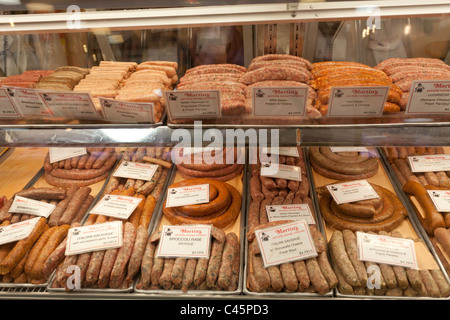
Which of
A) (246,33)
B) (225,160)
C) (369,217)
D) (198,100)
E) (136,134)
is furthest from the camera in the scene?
(246,33)

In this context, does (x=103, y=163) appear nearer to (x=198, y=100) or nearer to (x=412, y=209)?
(x=198, y=100)

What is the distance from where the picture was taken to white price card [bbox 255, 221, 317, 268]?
99.5 inches

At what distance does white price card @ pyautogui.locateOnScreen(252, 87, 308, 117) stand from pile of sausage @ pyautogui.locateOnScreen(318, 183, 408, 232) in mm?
1178

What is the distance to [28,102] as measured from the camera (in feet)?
7.93

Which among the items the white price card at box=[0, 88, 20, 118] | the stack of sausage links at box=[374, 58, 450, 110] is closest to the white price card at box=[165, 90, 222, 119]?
the white price card at box=[0, 88, 20, 118]

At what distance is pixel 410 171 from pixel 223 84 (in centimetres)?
221

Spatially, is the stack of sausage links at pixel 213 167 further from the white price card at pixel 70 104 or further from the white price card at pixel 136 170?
the white price card at pixel 70 104

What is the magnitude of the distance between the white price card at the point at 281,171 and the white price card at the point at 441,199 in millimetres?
1156

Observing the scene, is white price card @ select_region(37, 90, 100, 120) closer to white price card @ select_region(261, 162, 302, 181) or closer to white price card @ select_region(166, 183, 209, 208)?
white price card @ select_region(166, 183, 209, 208)

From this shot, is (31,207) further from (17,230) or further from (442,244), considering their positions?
(442,244)

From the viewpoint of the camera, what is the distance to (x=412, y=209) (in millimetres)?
3131

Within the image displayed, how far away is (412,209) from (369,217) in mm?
506

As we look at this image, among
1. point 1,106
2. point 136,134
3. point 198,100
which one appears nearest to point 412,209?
point 198,100
